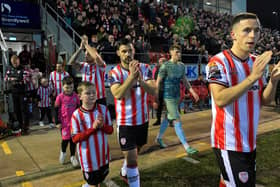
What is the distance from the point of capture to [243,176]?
229cm

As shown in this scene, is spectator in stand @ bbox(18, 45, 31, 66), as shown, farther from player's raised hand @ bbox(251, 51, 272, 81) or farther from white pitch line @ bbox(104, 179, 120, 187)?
player's raised hand @ bbox(251, 51, 272, 81)

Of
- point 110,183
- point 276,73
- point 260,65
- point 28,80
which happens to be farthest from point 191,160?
point 28,80

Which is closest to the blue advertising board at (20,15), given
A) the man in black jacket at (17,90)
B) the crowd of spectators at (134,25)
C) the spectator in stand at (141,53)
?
the crowd of spectators at (134,25)

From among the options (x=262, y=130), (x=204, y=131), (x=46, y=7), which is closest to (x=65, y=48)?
(x=46, y=7)

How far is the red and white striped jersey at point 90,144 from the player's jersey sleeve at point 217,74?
148cm

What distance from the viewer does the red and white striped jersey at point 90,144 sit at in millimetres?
3102

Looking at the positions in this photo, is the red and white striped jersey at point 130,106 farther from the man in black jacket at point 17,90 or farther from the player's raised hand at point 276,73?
the man in black jacket at point 17,90

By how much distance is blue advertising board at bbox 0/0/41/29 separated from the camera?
1189cm

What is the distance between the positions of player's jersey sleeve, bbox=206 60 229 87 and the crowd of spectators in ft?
28.6

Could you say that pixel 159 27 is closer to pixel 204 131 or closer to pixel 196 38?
pixel 196 38

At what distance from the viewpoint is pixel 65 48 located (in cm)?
1153

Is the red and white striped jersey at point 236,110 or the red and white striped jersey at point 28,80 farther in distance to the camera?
the red and white striped jersey at point 28,80

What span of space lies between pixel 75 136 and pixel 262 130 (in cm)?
600

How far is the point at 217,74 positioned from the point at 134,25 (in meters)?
12.1
